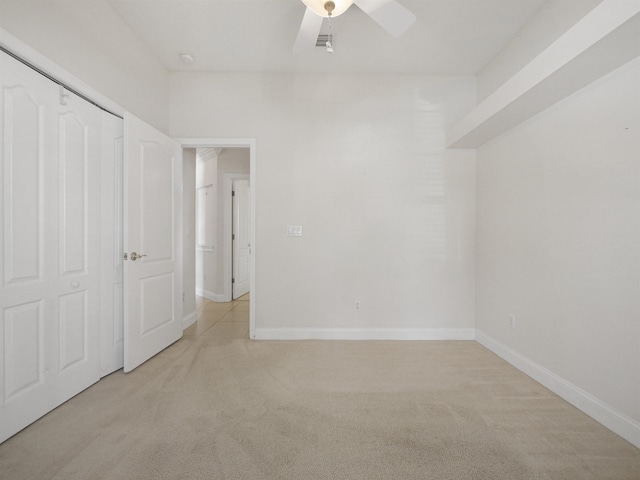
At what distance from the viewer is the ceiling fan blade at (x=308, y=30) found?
Answer: 1.85m

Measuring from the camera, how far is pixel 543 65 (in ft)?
5.74

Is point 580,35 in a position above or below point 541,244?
above

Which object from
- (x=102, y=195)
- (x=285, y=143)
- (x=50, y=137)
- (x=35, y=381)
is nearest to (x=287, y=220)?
(x=285, y=143)

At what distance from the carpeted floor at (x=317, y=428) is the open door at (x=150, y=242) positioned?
32 cm

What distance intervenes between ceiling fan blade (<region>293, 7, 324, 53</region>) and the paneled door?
1.61 metres

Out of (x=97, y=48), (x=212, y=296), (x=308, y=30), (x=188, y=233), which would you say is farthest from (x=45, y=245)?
(x=212, y=296)

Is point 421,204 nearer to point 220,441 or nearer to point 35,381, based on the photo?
point 220,441

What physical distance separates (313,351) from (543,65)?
2.81 metres

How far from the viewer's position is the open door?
2.32m

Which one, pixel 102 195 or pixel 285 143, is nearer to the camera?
pixel 102 195

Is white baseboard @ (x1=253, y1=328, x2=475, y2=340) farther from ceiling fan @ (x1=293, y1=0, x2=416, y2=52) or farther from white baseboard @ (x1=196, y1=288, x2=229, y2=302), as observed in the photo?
ceiling fan @ (x1=293, y1=0, x2=416, y2=52)

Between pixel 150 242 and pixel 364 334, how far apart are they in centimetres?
232

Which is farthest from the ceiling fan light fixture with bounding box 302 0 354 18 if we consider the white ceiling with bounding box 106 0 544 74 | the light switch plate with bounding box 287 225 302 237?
the light switch plate with bounding box 287 225 302 237

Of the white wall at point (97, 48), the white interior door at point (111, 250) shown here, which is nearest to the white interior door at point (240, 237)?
the white wall at point (97, 48)
